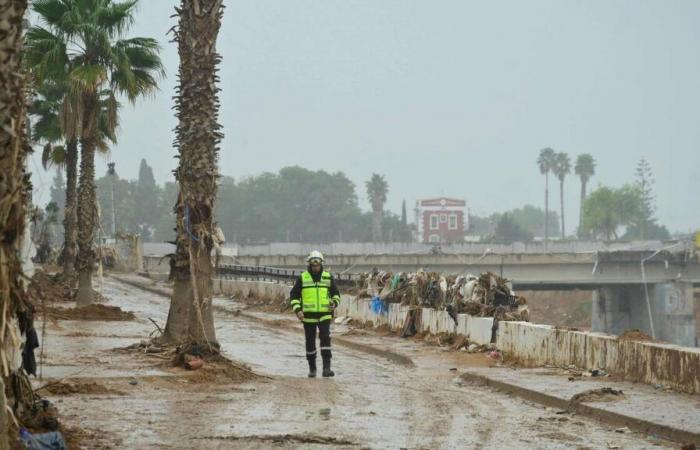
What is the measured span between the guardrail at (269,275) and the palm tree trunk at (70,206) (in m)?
5.33

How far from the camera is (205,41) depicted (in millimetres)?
17609

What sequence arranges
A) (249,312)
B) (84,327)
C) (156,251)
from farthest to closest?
(156,251), (249,312), (84,327)

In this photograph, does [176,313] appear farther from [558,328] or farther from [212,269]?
[558,328]

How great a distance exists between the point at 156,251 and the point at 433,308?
3407 inches

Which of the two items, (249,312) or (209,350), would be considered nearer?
(209,350)

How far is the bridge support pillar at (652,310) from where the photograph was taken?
7225 cm

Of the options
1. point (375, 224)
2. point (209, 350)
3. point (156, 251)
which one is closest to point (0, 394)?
point (209, 350)

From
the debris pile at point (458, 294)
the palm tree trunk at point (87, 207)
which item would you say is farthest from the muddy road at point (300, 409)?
the palm tree trunk at point (87, 207)

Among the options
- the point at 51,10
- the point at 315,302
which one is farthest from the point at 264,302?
the point at 315,302

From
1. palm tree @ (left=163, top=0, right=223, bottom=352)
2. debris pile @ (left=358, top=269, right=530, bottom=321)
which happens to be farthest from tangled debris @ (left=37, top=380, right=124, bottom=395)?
debris pile @ (left=358, top=269, right=530, bottom=321)

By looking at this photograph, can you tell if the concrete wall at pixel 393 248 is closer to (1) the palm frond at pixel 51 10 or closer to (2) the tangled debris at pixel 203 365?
(1) the palm frond at pixel 51 10

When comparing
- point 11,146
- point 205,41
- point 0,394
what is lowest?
point 0,394

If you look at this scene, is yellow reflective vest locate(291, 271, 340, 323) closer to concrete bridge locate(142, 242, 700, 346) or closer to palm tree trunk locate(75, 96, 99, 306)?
palm tree trunk locate(75, 96, 99, 306)

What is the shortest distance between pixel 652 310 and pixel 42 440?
6964cm
